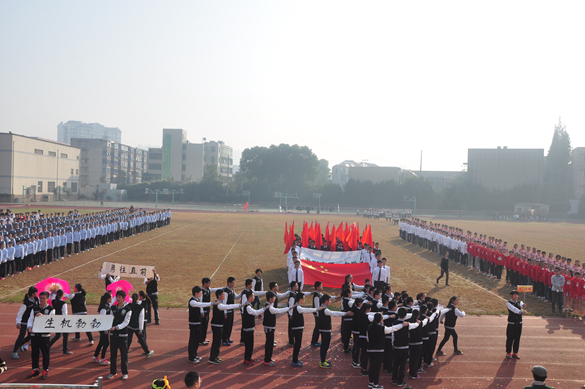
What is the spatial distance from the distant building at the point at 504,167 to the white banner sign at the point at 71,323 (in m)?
84.8

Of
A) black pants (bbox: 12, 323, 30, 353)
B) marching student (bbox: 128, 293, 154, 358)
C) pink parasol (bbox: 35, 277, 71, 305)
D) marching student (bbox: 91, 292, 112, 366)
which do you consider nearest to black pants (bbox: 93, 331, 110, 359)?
marching student (bbox: 91, 292, 112, 366)

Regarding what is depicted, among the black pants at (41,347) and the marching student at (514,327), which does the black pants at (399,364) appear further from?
the black pants at (41,347)

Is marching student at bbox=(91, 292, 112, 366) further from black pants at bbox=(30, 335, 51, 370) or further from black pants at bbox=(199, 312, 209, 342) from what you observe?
black pants at bbox=(199, 312, 209, 342)

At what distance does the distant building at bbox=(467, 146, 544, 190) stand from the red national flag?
2933 inches

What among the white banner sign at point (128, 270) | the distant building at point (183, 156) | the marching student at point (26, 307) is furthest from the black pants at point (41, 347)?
the distant building at point (183, 156)

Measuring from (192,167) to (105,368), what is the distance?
98643 mm

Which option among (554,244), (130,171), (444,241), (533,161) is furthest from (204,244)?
(130,171)

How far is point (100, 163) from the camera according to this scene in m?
99.1

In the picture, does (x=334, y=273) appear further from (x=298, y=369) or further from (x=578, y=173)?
(x=578, y=173)

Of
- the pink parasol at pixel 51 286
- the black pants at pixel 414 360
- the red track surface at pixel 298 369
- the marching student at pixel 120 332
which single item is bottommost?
the red track surface at pixel 298 369

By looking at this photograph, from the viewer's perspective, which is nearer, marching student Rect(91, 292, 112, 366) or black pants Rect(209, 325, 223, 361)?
marching student Rect(91, 292, 112, 366)

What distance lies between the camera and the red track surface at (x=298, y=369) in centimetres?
812

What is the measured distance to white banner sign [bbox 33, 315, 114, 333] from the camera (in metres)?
7.68

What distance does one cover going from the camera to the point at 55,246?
20219 mm
